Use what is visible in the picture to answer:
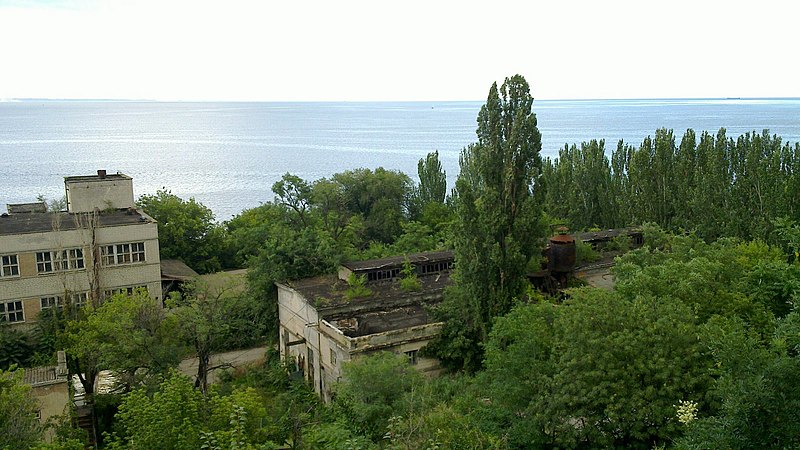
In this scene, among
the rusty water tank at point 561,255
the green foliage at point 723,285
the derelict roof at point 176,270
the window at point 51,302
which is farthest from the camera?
the derelict roof at point 176,270

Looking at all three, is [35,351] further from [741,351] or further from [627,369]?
[741,351]

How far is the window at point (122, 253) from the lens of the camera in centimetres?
3341

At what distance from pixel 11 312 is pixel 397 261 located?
17.1 metres

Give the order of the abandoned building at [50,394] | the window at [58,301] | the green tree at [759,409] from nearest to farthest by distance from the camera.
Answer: the green tree at [759,409], the abandoned building at [50,394], the window at [58,301]

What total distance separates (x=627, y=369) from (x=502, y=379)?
3293 millimetres

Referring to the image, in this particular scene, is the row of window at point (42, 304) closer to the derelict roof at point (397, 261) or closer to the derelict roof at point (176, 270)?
the derelict roof at point (176, 270)

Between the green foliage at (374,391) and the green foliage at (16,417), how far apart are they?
8.34 meters

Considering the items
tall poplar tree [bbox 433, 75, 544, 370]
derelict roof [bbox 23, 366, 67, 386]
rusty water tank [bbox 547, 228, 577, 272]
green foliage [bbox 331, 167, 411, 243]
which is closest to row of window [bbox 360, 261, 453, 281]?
rusty water tank [bbox 547, 228, 577, 272]

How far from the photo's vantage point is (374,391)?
21.2 metres

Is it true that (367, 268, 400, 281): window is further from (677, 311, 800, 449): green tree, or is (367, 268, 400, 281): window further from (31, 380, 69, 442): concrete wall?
(677, 311, 800, 449): green tree

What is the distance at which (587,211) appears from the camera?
51.3 m

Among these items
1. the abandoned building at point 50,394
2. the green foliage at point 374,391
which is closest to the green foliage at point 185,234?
the abandoned building at point 50,394

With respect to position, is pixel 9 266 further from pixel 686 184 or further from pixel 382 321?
pixel 686 184

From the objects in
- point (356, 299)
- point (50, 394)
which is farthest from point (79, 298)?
point (356, 299)
